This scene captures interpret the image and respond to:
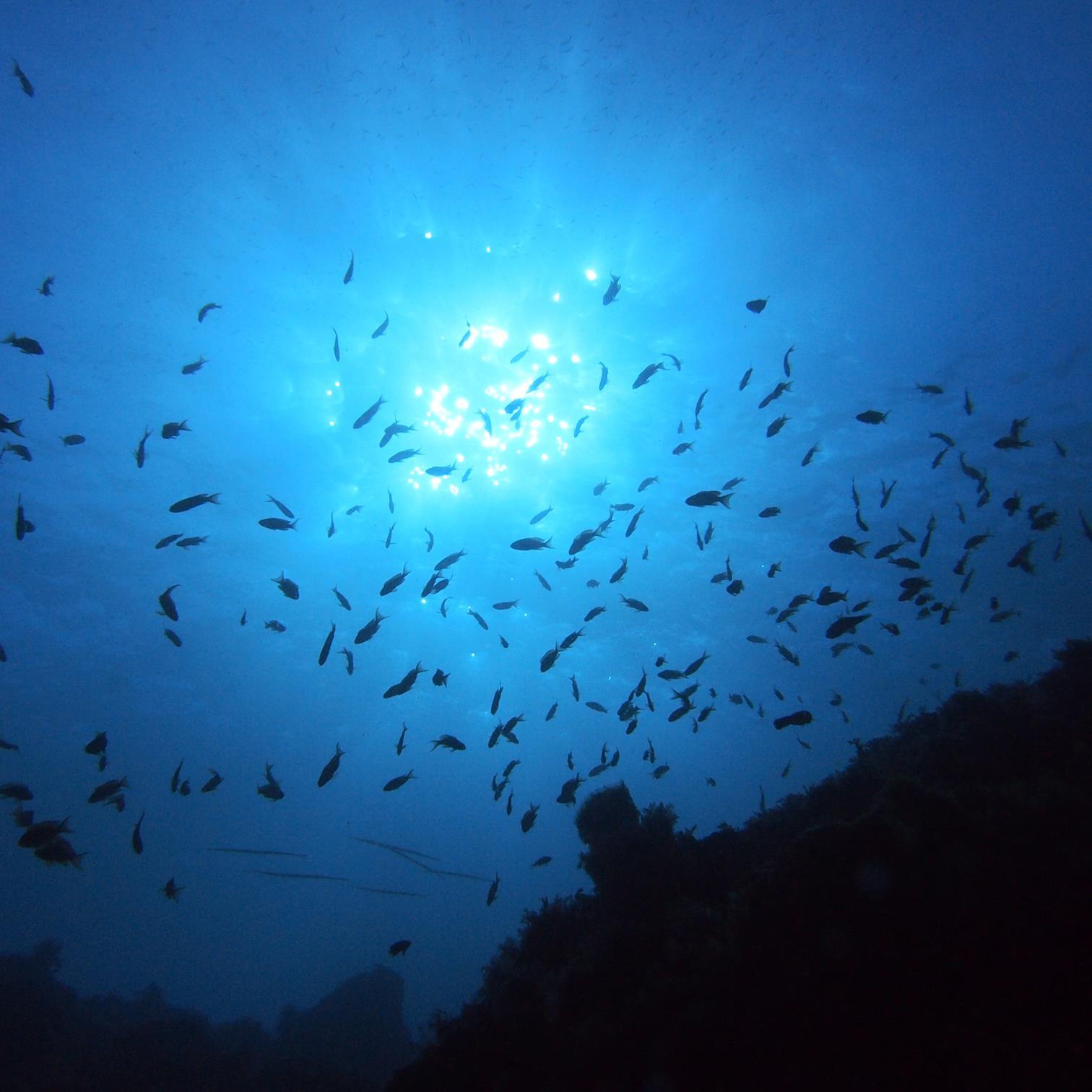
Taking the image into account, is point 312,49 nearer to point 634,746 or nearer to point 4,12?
point 4,12

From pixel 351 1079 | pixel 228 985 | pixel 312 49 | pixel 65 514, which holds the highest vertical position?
pixel 65 514

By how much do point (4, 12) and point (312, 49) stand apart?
611 cm

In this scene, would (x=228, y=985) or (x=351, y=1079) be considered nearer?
(x=351, y=1079)

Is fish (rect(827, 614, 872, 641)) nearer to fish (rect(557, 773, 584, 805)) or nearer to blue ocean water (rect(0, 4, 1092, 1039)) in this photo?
blue ocean water (rect(0, 4, 1092, 1039))

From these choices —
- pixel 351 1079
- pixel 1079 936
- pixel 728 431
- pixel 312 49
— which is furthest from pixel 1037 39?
pixel 351 1079

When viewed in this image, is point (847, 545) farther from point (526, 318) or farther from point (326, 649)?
point (526, 318)

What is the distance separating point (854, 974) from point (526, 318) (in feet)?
52.8

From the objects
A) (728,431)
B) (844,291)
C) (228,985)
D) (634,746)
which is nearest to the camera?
(844,291)

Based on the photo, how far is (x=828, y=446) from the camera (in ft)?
74.5

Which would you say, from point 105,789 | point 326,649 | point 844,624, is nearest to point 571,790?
point 326,649

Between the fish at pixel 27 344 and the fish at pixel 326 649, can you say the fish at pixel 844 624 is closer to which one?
the fish at pixel 326 649

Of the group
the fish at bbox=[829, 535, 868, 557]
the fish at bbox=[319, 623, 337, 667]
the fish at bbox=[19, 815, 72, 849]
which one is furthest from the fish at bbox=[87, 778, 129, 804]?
the fish at bbox=[829, 535, 868, 557]

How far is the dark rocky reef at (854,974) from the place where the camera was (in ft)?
12.0

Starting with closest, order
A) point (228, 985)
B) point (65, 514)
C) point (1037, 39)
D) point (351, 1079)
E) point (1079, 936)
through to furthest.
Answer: point (1079, 936) → point (1037, 39) → point (351, 1079) → point (65, 514) → point (228, 985)
